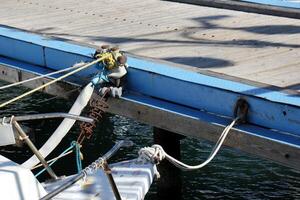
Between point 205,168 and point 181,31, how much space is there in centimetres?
276

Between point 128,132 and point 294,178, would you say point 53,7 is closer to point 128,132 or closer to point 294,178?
point 128,132

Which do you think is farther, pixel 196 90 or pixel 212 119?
pixel 196 90

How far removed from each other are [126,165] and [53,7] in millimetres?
4980

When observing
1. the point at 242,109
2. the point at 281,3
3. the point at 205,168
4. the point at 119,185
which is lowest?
the point at 205,168

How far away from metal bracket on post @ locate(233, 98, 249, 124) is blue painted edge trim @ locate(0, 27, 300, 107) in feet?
0.27

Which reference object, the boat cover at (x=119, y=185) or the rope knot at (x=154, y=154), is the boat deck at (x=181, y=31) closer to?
the rope knot at (x=154, y=154)

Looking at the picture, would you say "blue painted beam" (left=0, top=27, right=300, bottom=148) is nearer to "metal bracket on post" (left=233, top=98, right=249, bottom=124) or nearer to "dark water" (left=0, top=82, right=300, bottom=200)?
"metal bracket on post" (left=233, top=98, right=249, bottom=124)

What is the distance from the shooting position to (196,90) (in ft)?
23.6

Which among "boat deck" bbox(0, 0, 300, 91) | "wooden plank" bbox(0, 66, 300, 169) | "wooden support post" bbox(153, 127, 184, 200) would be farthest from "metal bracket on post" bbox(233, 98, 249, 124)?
"wooden support post" bbox(153, 127, 184, 200)

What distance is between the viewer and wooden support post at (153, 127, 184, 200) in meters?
9.62

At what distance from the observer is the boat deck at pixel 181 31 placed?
7863 millimetres

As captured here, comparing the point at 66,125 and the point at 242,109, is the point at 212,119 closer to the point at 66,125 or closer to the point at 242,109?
the point at 242,109

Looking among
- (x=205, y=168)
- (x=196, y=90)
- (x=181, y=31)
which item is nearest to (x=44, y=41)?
(x=181, y=31)

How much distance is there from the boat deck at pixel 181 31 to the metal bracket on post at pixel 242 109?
18.3 inches
